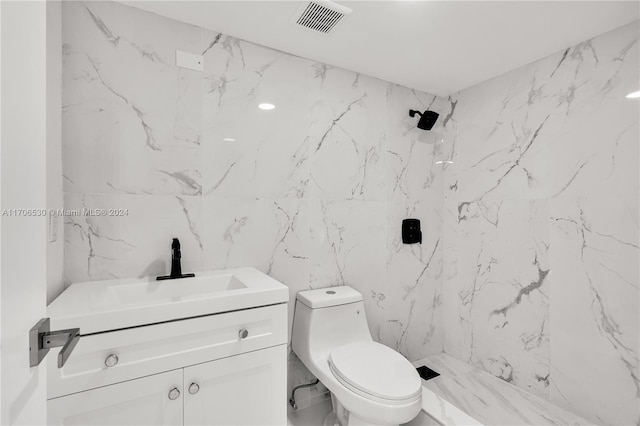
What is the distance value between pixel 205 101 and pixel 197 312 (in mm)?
1048

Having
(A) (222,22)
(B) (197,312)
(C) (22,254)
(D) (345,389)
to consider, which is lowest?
(D) (345,389)

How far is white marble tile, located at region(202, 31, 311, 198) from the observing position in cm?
155

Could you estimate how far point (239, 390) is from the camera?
1128mm

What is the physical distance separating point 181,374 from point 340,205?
1.25 m

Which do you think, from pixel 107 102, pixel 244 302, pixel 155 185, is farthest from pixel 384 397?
pixel 107 102

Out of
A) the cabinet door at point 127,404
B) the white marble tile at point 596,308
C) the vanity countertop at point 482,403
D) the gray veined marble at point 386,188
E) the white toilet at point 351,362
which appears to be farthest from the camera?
the vanity countertop at point 482,403

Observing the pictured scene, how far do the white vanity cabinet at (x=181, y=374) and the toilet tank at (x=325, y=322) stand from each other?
17.0 inches

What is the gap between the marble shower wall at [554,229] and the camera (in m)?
1.52

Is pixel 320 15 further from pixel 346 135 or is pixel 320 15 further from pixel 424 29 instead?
pixel 346 135

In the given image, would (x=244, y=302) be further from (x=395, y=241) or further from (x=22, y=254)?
(x=395, y=241)

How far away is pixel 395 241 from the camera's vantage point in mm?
2160

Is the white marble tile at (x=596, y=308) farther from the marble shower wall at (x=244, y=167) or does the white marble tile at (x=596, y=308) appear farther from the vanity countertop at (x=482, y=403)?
the marble shower wall at (x=244, y=167)

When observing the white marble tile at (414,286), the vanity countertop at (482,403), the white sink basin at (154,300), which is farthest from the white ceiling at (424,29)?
the vanity countertop at (482,403)

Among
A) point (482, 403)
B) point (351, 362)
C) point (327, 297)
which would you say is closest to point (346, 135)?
point (327, 297)
